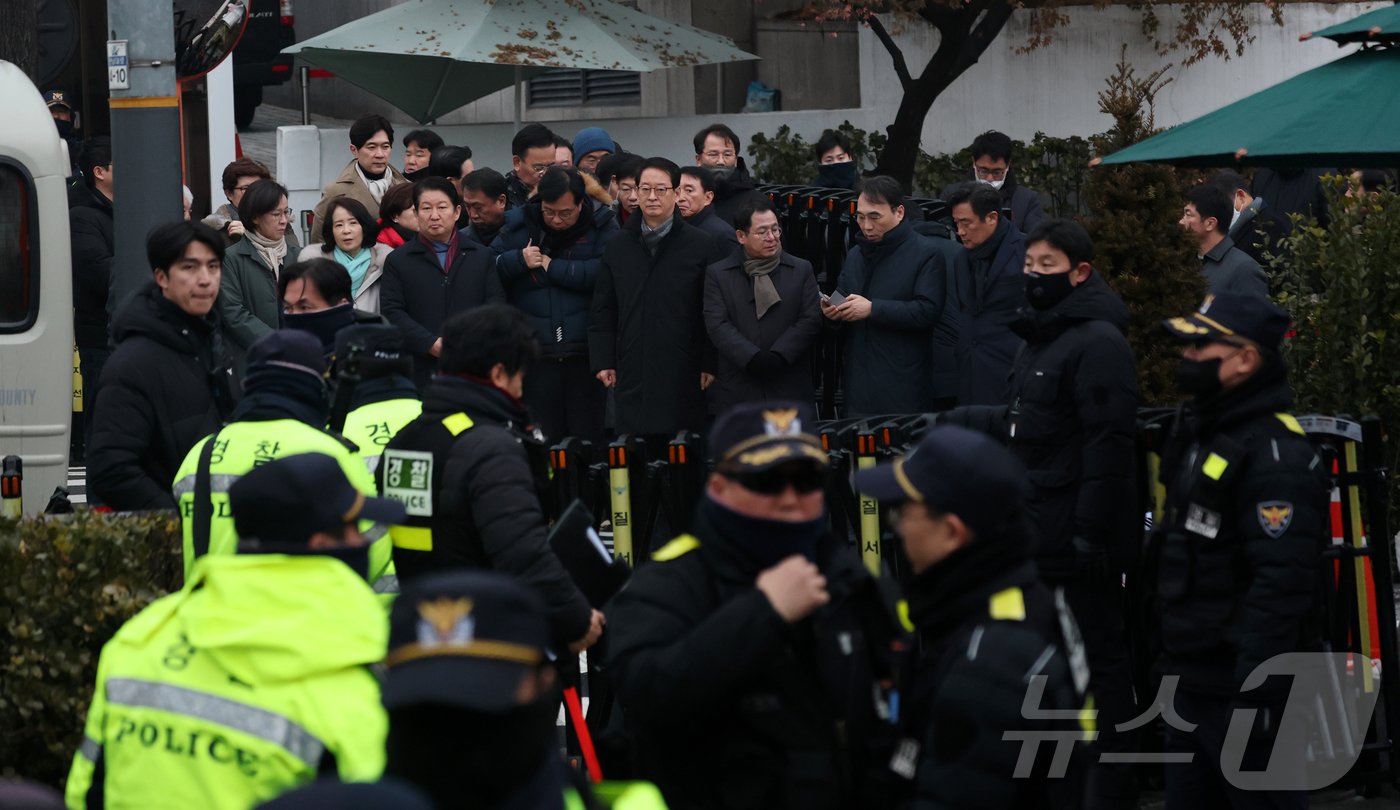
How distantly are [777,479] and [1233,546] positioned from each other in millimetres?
2378

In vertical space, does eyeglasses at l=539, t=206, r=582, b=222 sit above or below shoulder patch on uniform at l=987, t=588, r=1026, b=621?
above

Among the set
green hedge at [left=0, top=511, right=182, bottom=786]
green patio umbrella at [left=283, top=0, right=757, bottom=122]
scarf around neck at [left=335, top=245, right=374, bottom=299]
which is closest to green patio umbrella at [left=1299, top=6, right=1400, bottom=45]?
scarf around neck at [left=335, top=245, right=374, bottom=299]

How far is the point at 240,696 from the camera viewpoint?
12.2 feet

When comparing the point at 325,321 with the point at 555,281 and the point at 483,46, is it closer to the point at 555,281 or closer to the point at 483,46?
the point at 555,281

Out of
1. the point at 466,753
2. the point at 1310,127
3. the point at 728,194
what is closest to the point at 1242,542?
the point at 1310,127

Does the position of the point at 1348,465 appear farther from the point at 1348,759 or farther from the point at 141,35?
the point at 141,35

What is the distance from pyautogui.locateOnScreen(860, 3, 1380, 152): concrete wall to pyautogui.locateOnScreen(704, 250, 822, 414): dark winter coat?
10516 millimetres

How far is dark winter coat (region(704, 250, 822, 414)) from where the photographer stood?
10.1 metres

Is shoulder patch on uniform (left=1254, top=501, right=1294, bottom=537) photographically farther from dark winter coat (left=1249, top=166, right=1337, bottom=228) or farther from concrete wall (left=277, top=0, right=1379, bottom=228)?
concrete wall (left=277, top=0, right=1379, bottom=228)

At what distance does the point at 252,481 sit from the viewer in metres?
4.04

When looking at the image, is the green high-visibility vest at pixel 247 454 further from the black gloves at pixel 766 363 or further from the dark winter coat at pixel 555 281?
the dark winter coat at pixel 555 281

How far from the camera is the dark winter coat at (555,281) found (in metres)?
10.6

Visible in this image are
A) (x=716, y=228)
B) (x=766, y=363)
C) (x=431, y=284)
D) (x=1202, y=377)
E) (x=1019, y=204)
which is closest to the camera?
(x=1202, y=377)

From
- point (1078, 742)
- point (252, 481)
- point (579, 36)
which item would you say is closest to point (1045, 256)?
point (1078, 742)
